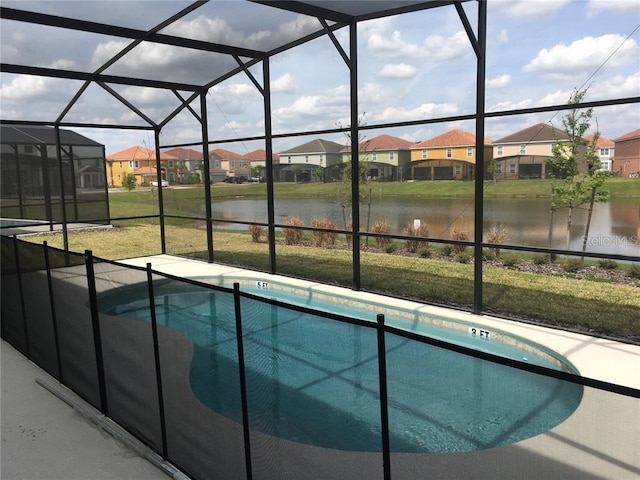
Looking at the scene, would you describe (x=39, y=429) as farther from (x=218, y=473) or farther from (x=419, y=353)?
(x=419, y=353)

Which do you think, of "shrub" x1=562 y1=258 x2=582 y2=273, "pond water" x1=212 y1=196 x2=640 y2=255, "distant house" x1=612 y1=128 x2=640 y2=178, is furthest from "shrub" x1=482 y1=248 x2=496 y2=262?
"distant house" x1=612 y1=128 x2=640 y2=178

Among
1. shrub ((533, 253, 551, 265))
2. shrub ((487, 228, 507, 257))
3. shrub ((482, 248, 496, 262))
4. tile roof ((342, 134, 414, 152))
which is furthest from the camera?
shrub ((482, 248, 496, 262))

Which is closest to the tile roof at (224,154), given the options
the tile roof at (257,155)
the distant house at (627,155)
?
the tile roof at (257,155)

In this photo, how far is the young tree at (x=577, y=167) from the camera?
280 inches

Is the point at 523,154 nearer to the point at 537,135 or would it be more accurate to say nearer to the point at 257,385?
the point at 537,135

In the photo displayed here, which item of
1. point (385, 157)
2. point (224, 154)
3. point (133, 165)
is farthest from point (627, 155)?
point (133, 165)

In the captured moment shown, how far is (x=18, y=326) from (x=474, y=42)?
6.55 metres

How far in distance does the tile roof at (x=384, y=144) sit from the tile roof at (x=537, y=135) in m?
Answer: 1.93

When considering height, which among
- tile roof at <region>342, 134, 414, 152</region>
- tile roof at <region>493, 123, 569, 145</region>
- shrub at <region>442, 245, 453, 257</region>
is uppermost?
tile roof at <region>342, 134, 414, 152</region>

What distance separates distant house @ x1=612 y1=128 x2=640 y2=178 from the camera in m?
6.60

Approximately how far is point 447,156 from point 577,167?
1.90 m

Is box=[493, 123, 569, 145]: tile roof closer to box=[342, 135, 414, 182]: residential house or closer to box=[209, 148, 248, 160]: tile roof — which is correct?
box=[342, 135, 414, 182]: residential house

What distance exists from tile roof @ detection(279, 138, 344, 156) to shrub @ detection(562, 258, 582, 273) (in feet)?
16.3

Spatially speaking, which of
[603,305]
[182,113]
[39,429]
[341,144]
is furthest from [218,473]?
[182,113]
